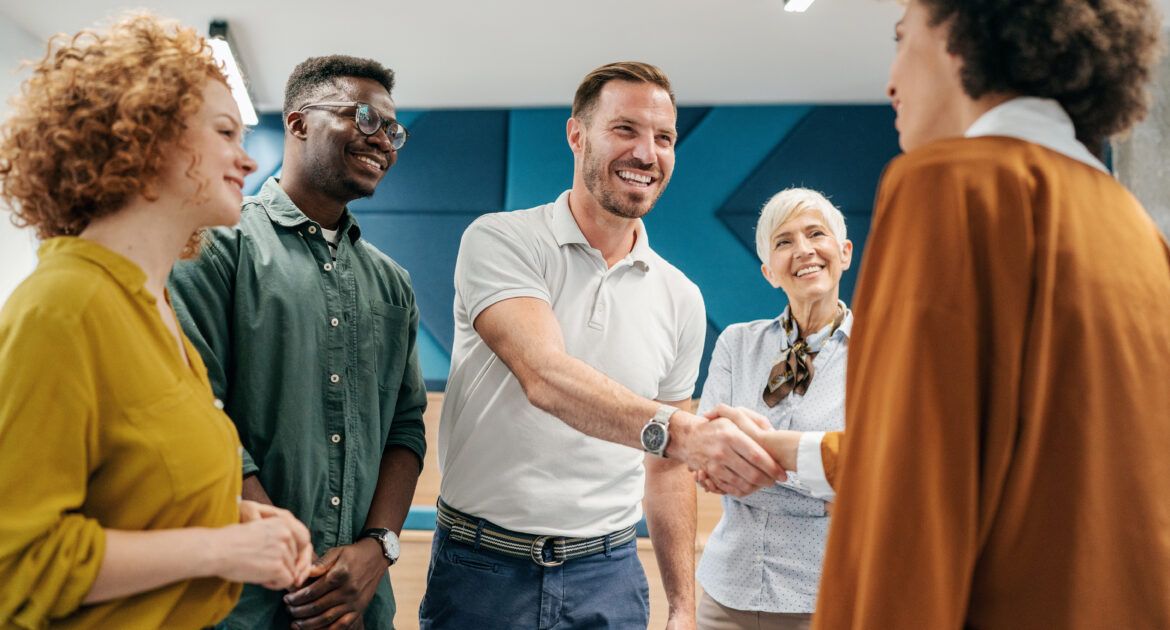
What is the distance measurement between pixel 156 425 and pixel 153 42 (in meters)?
0.54

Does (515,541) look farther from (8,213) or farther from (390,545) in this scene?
(8,213)

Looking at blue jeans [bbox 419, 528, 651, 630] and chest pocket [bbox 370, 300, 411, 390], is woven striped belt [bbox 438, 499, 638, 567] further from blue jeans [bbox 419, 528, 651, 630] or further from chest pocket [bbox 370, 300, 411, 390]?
chest pocket [bbox 370, 300, 411, 390]

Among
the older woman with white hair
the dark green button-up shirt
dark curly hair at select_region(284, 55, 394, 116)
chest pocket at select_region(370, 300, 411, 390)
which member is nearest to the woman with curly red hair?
the dark green button-up shirt

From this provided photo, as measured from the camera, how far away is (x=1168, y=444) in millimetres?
822

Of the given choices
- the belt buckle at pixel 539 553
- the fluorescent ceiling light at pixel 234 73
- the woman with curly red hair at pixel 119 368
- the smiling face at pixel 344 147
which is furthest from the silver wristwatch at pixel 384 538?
the fluorescent ceiling light at pixel 234 73

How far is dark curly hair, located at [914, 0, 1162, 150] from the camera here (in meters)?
0.88

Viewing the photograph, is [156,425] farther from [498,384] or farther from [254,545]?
[498,384]

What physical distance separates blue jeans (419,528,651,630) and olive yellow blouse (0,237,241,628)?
682 mm

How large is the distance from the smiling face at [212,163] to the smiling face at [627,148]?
0.93 meters

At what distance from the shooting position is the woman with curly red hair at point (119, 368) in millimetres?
965

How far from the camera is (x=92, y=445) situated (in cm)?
100

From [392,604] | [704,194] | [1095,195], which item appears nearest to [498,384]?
[392,604]

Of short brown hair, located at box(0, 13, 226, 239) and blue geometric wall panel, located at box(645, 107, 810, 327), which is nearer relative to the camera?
short brown hair, located at box(0, 13, 226, 239)

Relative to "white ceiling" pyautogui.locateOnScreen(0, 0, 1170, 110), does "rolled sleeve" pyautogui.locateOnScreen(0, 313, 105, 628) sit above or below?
below
